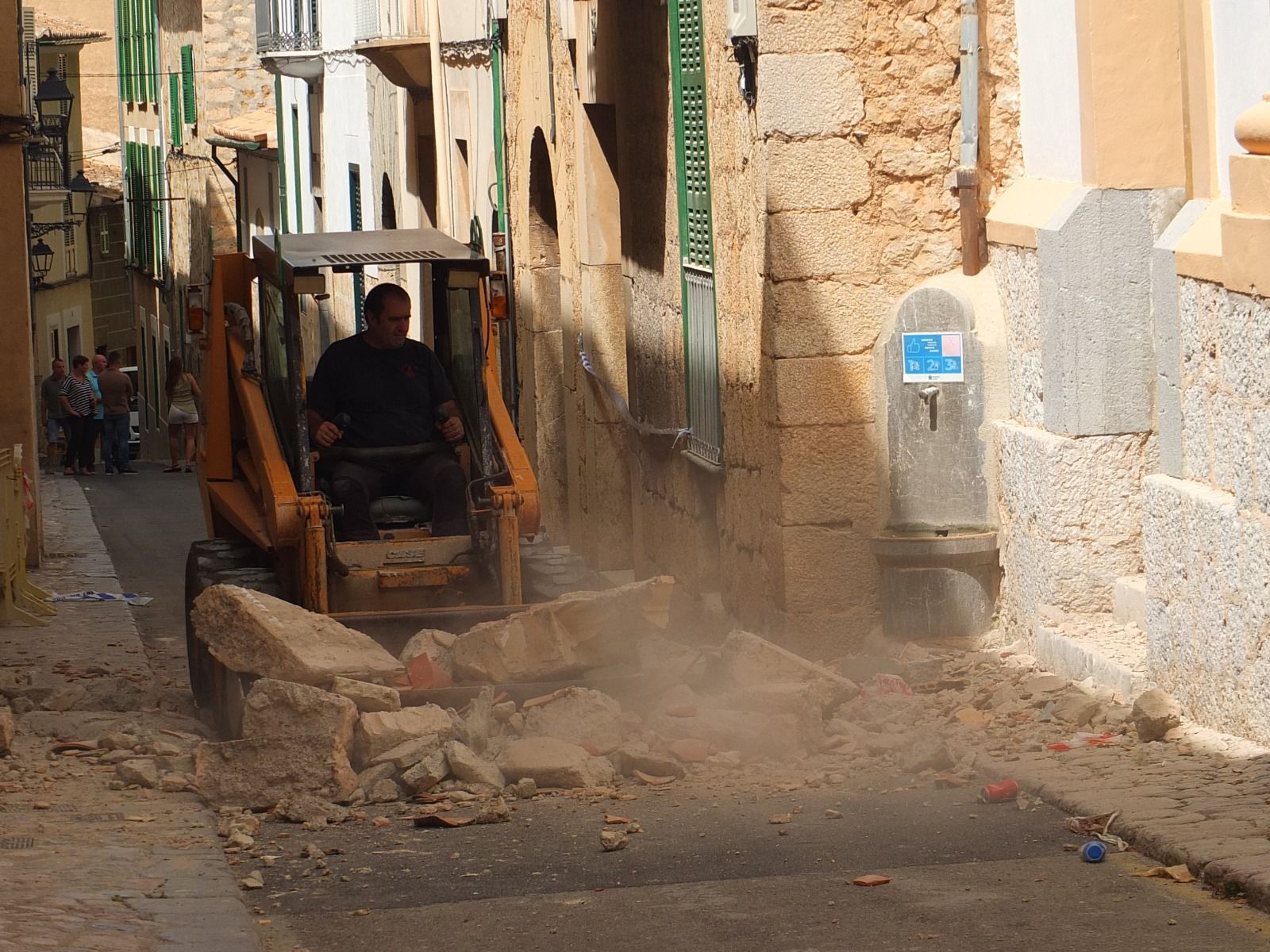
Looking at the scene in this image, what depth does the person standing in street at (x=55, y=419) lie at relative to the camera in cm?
2853

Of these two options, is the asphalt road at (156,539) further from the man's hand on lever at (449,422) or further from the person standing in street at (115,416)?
the man's hand on lever at (449,422)

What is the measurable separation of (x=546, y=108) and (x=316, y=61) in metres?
12.9

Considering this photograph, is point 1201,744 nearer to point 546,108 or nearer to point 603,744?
point 603,744

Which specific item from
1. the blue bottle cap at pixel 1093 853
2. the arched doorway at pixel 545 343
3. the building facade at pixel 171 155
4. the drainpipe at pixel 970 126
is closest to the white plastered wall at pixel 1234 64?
the drainpipe at pixel 970 126

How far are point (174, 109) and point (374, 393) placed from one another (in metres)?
29.8

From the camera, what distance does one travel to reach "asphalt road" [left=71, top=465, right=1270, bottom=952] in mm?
5324

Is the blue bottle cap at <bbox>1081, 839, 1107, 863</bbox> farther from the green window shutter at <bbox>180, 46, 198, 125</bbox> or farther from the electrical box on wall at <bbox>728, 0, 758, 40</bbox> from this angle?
the green window shutter at <bbox>180, 46, 198, 125</bbox>

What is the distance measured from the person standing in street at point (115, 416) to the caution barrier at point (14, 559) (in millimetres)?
14187

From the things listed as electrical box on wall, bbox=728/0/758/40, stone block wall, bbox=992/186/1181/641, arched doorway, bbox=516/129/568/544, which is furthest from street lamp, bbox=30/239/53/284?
stone block wall, bbox=992/186/1181/641

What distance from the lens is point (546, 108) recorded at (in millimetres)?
14359

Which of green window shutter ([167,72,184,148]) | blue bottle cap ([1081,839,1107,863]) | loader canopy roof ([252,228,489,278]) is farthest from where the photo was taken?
green window shutter ([167,72,184,148])

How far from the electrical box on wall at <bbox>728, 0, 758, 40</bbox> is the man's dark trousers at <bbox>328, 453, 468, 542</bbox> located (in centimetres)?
231

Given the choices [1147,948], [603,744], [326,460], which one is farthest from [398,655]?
[1147,948]

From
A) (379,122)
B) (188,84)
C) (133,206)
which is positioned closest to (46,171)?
(133,206)
